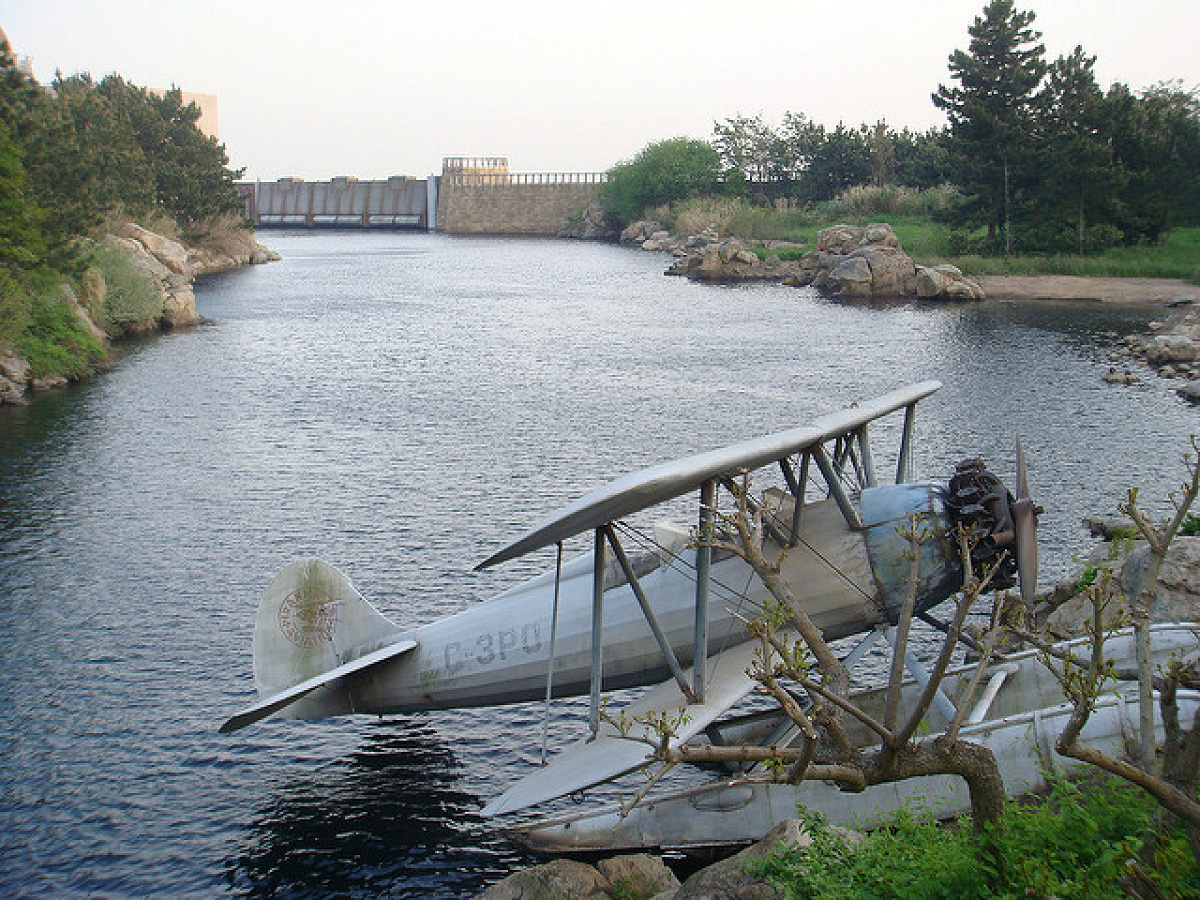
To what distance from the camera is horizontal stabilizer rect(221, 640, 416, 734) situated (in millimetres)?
10852

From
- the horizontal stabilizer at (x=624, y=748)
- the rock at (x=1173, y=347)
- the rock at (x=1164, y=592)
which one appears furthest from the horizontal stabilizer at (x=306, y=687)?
the rock at (x=1173, y=347)

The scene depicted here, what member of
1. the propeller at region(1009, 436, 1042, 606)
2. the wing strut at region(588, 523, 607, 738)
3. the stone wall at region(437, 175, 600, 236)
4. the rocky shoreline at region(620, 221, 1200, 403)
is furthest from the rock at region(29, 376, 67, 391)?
the stone wall at region(437, 175, 600, 236)

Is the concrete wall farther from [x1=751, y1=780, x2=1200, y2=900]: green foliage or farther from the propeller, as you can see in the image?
[x1=751, y1=780, x2=1200, y2=900]: green foliage

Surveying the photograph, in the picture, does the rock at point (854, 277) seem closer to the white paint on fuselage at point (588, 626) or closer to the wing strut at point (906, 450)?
the wing strut at point (906, 450)

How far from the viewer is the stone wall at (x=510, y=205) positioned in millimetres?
146250

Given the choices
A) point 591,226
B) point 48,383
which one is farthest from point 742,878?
point 591,226

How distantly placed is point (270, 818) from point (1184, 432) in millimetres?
25762

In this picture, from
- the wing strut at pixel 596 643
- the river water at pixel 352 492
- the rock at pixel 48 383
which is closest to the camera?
the wing strut at pixel 596 643

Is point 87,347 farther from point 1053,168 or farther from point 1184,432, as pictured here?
point 1053,168

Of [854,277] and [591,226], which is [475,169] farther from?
[854,277]

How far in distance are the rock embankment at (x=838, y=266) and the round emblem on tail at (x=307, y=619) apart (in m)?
54.3

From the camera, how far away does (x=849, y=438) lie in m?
12.7

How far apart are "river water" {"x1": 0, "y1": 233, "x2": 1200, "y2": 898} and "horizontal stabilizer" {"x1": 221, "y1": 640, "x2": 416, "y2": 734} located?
1.86 m

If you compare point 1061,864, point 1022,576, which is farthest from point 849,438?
point 1061,864
